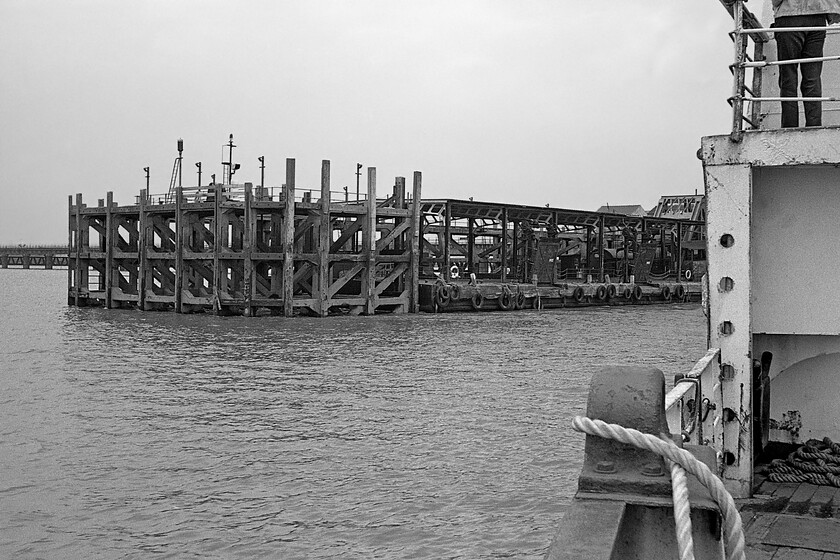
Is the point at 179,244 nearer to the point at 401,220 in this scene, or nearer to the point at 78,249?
the point at 401,220

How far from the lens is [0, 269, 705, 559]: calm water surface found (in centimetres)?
826

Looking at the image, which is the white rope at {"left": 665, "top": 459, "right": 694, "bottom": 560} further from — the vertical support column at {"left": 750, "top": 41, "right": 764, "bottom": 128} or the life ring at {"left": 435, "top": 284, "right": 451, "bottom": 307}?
the life ring at {"left": 435, "top": 284, "right": 451, "bottom": 307}

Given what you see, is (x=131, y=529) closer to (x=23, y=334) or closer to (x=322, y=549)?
(x=322, y=549)

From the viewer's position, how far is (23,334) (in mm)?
28750

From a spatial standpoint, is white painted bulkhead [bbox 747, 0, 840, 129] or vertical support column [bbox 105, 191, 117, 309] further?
vertical support column [bbox 105, 191, 117, 309]

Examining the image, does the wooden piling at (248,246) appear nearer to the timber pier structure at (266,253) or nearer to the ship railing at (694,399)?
the timber pier structure at (266,253)

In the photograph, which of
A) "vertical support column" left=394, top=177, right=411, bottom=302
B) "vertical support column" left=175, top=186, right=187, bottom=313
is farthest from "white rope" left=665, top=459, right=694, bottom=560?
"vertical support column" left=394, top=177, right=411, bottom=302

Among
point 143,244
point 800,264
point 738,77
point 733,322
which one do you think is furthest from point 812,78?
point 143,244

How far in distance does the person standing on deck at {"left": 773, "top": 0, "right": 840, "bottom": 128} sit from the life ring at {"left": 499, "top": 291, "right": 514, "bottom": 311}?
31543mm

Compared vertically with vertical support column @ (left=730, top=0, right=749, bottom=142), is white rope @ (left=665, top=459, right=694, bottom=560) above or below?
below

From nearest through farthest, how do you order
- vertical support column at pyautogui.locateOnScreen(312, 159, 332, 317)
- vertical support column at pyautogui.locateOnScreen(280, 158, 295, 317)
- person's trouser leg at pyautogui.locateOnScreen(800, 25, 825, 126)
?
1. person's trouser leg at pyautogui.locateOnScreen(800, 25, 825, 126)
2. vertical support column at pyautogui.locateOnScreen(280, 158, 295, 317)
3. vertical support column at pyautogui.locateOnScreen(312, 159, 332, 317)

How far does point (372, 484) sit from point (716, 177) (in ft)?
18.6

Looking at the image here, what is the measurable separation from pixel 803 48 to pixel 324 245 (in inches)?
1040

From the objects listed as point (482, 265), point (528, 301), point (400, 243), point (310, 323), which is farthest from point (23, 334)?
point (482, 265)
